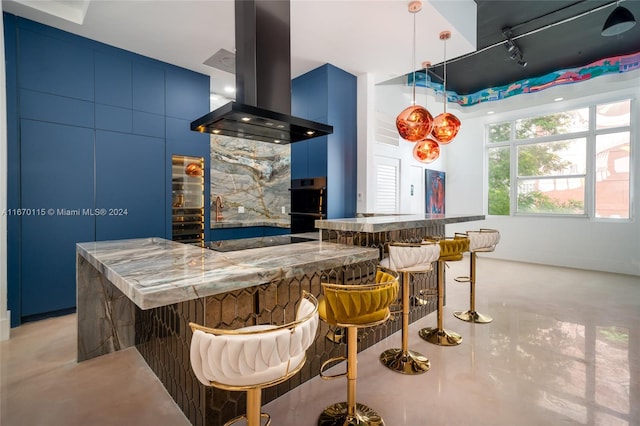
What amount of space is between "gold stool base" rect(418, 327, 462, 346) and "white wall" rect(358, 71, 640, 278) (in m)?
2.37

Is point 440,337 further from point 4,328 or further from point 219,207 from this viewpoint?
point 219,207

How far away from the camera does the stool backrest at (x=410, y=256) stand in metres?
2.33

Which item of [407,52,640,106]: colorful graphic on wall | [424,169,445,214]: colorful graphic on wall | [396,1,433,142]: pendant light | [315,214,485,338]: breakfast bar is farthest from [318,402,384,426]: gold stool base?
[424,169,445,214]: colorful graphic on wall

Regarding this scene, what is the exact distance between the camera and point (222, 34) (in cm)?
369

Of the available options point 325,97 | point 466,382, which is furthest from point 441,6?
point 466,382

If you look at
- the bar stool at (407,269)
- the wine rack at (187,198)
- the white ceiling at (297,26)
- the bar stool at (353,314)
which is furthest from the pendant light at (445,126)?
the wine rack at (187,198)

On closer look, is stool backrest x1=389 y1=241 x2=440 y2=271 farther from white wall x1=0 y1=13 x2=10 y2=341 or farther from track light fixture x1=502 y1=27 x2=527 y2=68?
track light fixture x1=502 y1=27 x2=527 y2=68

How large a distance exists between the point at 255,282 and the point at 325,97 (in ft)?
12.1

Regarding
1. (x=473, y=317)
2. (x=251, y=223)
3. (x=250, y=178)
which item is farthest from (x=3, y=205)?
(x=473, y=317)

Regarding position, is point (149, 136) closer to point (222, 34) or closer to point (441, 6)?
point (222, 34)

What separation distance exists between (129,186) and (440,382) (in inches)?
161

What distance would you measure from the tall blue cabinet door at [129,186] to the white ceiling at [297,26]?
1187 millimetres

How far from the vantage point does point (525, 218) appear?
6.76 meters

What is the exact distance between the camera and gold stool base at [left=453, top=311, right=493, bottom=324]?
11.2ft
